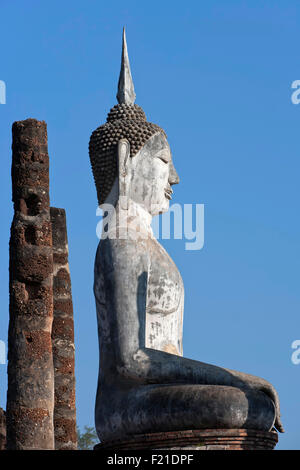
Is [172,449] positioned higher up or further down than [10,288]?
further down

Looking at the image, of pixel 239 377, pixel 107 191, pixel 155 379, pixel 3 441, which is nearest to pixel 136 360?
pixel 155 379

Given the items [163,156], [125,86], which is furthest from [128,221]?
[125,86]

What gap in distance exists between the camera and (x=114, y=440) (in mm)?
12055

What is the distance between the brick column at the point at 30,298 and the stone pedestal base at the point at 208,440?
295cm

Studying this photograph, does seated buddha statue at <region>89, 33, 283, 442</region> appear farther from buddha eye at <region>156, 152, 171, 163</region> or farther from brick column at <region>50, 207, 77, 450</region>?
brick column at <region>50, 207, 77, 450</region>

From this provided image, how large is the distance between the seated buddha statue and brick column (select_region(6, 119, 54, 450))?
2008 mm

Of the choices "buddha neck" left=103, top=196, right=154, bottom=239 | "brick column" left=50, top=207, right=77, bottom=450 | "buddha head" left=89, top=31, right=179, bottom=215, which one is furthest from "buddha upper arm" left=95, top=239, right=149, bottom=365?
"brick column" left=50, top=207, right=77, bottom=450

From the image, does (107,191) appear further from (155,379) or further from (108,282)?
(155,379)

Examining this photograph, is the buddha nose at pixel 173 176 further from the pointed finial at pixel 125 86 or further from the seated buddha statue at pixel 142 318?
the pointed finial at pixel 125 86

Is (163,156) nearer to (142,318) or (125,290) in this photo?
(125,290)

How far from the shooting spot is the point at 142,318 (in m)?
12.3

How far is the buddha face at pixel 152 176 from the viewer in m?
13.2

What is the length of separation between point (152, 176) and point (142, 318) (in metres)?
1.76

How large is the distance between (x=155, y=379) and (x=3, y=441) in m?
6.29
